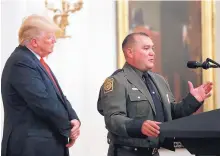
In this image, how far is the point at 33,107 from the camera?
211 cm

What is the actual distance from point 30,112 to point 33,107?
2.1 inches

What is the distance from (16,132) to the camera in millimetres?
2121

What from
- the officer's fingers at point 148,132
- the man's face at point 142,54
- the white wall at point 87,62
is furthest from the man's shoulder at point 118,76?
the white wall at point 87,62

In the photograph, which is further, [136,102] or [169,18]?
[169,18]

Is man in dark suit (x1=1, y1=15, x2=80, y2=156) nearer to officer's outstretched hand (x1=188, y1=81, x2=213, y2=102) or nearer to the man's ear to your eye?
the man's ear

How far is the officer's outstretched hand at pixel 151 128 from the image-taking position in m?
1.55

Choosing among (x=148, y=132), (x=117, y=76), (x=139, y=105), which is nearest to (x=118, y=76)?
(x=117, y=76)

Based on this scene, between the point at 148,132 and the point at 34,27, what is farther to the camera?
the point at 34,27

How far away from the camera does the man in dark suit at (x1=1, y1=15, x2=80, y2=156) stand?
6.92 ft

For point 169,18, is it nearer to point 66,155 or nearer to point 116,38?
point 116,38

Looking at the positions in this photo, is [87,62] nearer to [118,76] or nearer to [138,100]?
[118,76]

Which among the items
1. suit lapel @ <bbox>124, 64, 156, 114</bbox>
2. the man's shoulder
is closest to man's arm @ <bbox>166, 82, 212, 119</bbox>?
suit lapel @ <bbox>124, 64, 156, 114</bbox>

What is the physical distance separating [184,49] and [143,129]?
2.54 metres

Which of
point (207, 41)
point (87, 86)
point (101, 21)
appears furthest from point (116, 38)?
point (207, 41)
